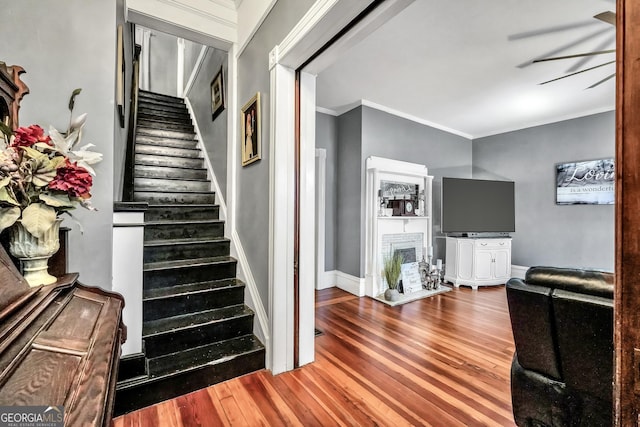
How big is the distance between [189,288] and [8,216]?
1421mm

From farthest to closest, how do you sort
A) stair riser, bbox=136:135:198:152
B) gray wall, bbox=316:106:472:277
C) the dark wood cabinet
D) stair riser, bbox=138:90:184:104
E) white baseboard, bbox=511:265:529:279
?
white baseboard, bbox=511:265:529:279 → stair riser, bbox=138:90:184:104 → gray wall, bbox=316:106:472:277 → stair riser, bbox=136:135:198:152 → the dark wood cabinet

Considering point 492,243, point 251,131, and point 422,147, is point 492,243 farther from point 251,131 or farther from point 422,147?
point 251,131

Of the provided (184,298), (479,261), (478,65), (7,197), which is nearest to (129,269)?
(184,298)

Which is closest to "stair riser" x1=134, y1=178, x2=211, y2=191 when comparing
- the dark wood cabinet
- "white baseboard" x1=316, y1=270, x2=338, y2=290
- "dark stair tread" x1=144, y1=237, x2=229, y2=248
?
"dark stair tread" x1=144, y1=237, x2=229, y2=248

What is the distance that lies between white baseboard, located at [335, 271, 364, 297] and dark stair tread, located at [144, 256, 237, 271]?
75.6 inches

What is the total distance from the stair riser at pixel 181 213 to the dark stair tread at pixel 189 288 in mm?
862

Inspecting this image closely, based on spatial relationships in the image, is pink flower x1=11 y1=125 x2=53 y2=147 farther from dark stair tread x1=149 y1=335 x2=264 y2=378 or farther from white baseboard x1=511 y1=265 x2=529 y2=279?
white baseboard x1=511 y1=265 x2=529 y2=279

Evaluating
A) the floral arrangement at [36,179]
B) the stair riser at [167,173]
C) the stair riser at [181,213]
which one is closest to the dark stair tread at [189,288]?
the stair riser at [181,213]

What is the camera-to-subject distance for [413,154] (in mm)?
4570

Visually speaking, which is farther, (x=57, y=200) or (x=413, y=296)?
(x=413, y=296)

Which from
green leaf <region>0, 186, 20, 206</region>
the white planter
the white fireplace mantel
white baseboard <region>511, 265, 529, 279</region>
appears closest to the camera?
green leaf <region>0, 186, 20, 206</region>

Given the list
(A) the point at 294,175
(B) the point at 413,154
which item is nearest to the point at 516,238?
(B) the point at 413,154

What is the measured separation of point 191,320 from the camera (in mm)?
2049

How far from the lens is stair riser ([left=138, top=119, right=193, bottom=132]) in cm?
402
